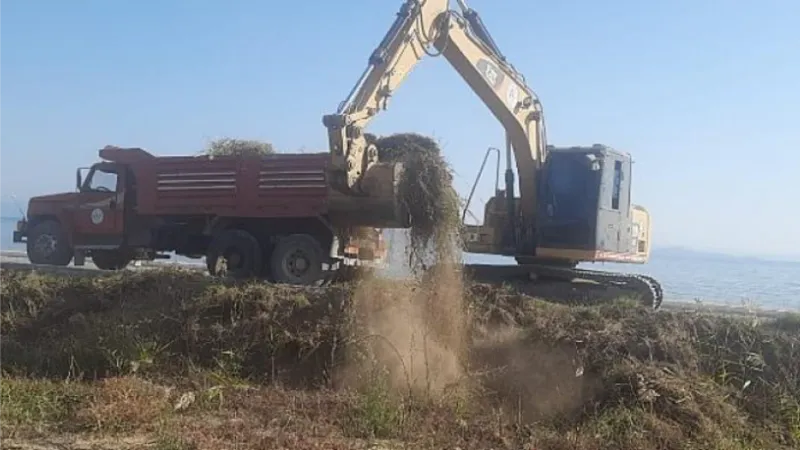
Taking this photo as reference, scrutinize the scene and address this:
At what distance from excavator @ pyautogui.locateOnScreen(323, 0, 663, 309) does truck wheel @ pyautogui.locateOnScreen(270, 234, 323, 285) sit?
2.47 m

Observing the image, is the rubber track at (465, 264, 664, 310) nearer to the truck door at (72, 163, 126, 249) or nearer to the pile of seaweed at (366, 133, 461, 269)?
the pile of seaweed at (366, 133, 461, 269)

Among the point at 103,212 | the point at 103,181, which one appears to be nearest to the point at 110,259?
the point at 103,212

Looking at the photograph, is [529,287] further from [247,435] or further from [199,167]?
[247,435]

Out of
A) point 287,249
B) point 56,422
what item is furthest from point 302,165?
point 56,422

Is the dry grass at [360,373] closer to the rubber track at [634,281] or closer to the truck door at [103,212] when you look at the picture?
the rubber track at [634,281]

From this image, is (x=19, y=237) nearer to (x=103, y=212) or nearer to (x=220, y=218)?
(x=103, y=212)

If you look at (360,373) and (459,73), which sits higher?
(459,73)

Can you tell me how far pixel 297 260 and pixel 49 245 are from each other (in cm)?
567

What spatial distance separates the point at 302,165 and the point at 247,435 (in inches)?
303

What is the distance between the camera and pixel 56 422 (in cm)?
830

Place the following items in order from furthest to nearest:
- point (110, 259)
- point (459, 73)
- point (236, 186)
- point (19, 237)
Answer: point (19, 237) → point (110, 259) → point (236, 186) → point (459, 73)

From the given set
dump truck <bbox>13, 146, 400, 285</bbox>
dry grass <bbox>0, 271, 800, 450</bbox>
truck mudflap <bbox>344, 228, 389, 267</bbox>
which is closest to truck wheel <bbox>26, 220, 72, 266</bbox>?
dump truck <bbox>13, 146, 400, 285</bbox>

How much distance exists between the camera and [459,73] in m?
14.6

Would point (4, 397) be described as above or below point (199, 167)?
below
